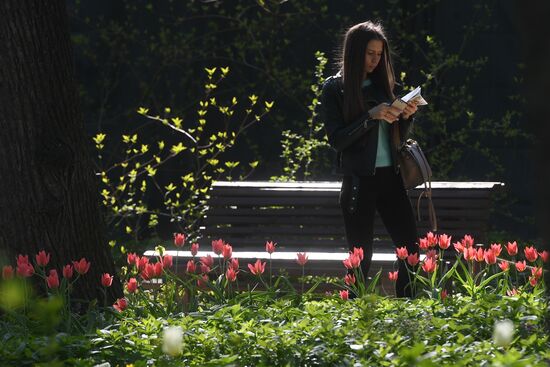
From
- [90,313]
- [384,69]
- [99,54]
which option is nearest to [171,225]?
[99,54]

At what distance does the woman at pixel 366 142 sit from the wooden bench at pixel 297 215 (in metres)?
1.77

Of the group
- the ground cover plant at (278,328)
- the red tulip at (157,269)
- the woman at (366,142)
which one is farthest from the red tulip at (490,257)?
the red tulip at (157,269)

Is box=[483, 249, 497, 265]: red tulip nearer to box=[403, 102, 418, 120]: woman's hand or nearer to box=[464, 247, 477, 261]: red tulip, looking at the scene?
box=[464, 247, 477, 261]: red tulip

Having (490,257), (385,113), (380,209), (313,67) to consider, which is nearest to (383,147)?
(385,113)

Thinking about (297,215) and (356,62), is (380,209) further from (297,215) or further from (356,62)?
(297,215)

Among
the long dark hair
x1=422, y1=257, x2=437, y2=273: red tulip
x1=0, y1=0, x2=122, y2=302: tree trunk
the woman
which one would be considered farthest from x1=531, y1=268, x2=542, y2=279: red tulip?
x1=0, y1=0, x2=122, y2=302: tree trunk

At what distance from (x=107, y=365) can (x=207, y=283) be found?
60.5 inches

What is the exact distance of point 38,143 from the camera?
5.69 meters

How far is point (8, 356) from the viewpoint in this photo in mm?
4000

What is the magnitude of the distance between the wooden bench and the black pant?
5.63 feet

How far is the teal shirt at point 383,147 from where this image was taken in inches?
231

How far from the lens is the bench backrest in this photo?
7.89m

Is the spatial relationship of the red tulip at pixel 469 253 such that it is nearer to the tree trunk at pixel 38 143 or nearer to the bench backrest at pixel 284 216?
the tree trunk at pixel 38 143

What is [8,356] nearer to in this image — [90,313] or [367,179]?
[90,313]
